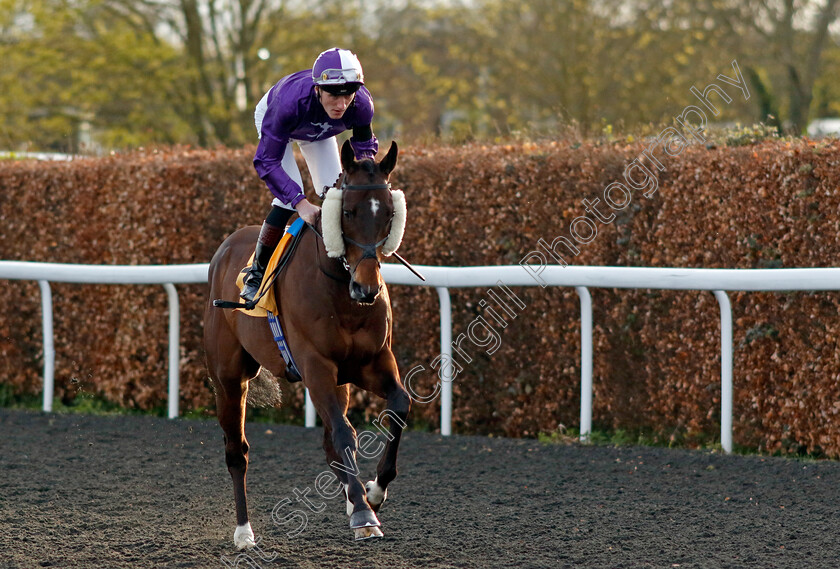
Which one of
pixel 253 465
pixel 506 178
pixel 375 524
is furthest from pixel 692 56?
pixel 375 524

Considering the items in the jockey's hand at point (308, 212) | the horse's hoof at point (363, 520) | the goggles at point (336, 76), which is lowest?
the horse's hoof at point (363, 520)

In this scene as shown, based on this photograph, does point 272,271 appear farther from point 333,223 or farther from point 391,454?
point 391,454

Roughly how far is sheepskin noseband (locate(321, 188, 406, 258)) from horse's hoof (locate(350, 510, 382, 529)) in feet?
3.20

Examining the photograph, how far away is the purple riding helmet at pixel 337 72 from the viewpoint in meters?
4.09

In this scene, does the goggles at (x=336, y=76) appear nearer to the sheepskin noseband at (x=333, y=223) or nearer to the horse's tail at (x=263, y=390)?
the sheepskin noseband at (x=333, y=223)

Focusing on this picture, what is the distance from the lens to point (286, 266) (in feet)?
14.5

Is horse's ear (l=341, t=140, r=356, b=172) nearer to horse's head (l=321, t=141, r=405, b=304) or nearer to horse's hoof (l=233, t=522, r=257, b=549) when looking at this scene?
horse's head (l=321, t=141, r=405, b=304)

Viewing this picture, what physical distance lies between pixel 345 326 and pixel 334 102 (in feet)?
3.14

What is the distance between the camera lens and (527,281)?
624 cm

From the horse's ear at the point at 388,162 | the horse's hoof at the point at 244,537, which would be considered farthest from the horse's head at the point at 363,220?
the horse's hoof at the point at 244,537

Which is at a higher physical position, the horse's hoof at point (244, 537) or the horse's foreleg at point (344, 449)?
the horse's foreleg at point (344, 449)

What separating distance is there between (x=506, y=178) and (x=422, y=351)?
1361 mm

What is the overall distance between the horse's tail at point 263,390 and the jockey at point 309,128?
81 centimetres

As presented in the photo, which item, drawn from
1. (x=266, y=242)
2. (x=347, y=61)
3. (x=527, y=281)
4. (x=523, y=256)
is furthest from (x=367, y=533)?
(x=523, y=256)
